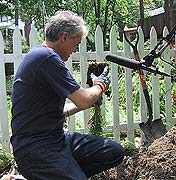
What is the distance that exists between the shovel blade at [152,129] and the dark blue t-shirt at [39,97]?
2155mm

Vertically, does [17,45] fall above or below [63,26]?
below

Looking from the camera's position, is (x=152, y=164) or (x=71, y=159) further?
(x=152, y=164)

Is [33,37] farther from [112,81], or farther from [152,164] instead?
[152,164]

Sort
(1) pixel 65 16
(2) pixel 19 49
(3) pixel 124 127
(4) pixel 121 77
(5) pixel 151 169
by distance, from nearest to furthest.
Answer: (1) pixel 65 16 → (5) pixel 151 169 → (2) pixel 19 49 → (3) pixel 124 127 → (4) pixel 121 77

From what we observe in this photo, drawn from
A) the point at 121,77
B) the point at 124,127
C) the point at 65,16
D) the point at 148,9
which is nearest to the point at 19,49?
the point at 124,127

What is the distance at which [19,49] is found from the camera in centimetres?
496

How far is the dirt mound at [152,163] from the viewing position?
12.6 feet

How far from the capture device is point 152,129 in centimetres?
501

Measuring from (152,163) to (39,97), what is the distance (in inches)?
63.9

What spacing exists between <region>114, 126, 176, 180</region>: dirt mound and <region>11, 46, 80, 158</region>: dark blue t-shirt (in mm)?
1320

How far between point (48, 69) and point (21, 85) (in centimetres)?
25

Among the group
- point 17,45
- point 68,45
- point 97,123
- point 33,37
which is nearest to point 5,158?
point 97,123

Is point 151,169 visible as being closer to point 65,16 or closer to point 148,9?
point 65,16

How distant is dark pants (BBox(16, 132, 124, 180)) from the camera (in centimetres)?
285
